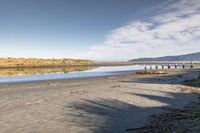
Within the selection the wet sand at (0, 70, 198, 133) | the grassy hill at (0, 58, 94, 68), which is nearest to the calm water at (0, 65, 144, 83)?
the wet sand at (0, 70, 198, 133)

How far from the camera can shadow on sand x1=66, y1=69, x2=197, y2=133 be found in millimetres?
13828

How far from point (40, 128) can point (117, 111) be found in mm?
5111

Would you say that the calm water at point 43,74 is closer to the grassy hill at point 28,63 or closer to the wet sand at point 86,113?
the wet sand at point 86,113

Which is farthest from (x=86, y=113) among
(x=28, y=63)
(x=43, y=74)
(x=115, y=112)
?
(x=28, y=63)

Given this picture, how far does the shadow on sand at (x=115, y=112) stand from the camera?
45.4 feet

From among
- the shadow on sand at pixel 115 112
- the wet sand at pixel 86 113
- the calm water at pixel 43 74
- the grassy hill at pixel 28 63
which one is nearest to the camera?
the wet sand at pixel 86 113

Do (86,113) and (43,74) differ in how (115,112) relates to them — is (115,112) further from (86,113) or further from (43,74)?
(43,74)

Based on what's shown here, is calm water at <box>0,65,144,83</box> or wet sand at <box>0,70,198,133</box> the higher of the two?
calm water at <box>0,65,144,83</box>

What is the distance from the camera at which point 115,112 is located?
672 inches

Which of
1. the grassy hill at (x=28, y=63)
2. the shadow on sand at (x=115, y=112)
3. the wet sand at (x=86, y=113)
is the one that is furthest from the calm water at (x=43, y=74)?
the grassy hill at (x=28, y=63)

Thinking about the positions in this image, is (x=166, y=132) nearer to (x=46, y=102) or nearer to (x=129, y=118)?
(x=129, y=118)

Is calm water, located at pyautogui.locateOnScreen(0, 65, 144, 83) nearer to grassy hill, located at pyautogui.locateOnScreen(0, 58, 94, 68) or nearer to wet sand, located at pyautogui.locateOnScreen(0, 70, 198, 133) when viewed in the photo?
wet sand, located at pyautogui.locateOnScreen(0, 70, 198, 133)

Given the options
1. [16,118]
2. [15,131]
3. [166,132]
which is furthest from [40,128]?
[166,132]

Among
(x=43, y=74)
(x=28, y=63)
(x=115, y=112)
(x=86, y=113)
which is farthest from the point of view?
(x=28, y=63)
